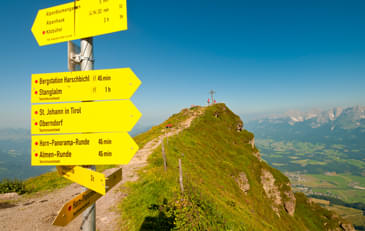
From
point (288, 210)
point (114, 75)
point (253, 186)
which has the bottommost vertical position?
point (288, 210)

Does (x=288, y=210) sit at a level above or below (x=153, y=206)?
below

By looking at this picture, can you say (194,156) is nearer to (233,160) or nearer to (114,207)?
(233,160)

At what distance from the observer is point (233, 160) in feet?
111

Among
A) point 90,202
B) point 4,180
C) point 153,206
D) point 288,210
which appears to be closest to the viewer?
point 90,202

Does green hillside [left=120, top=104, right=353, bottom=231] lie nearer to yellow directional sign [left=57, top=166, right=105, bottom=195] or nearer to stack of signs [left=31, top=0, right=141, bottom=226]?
yellow directional sign [left=57, top=166, right=105, bottom=195]

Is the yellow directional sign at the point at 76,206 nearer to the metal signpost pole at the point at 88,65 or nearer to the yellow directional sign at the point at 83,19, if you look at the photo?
the metal signpost pole at the point at 88,65

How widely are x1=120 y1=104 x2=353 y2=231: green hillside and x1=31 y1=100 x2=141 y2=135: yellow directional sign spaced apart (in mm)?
7597

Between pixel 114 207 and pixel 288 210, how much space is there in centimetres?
4019

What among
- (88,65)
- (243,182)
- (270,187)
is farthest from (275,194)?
(88,65)

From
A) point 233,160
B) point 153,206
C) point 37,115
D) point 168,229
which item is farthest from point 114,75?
point 233,160

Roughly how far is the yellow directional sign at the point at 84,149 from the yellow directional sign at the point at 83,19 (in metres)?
2.06

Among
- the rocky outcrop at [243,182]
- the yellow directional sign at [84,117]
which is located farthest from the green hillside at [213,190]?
the yellow directional sign at [84,117]

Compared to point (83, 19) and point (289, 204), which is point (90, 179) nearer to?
point (83, 19)

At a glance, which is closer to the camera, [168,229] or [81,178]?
[81,178]
